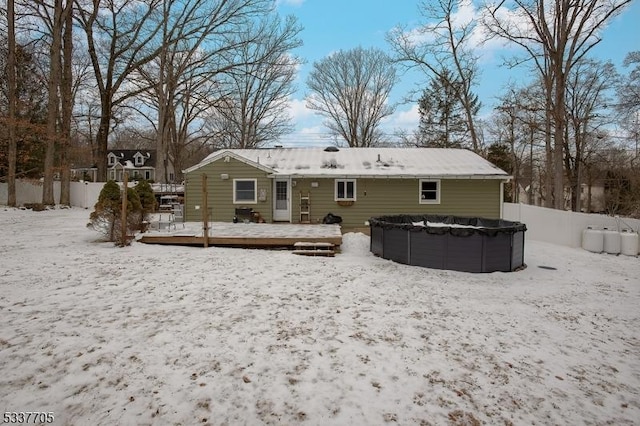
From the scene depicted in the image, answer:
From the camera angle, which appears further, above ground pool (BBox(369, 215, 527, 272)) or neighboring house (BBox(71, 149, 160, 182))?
neighboring house (BBox(71, 149, 160, 182))

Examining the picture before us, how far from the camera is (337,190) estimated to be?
1390 cm

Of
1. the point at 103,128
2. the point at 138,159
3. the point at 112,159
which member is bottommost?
the point at 103,128

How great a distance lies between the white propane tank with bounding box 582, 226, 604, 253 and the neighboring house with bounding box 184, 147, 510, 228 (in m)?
2.88

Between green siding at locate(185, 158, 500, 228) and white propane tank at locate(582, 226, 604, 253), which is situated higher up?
green siding at locate(185, 158, 500, 228)

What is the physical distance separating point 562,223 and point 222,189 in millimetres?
13073

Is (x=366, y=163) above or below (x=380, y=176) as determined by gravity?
above

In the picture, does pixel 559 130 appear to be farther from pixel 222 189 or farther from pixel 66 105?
pixel 66 105

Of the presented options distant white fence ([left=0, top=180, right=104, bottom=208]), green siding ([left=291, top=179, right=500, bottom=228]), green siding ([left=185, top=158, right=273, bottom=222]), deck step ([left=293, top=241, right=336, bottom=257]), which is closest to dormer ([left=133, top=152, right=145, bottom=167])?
distant white fence ([left=0, top=180, right=104, bottom=208])

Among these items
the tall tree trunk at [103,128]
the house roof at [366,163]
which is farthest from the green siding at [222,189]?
the tall tree trunk at [103,128]

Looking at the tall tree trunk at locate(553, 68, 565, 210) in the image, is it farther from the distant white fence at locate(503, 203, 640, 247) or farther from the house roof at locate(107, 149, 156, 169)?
the house roof at locate(107, 149, 156, 169)

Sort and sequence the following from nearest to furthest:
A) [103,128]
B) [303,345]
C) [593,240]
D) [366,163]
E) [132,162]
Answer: [303,345]
[593,240]
[366,163]
[103,128]
[132,162]

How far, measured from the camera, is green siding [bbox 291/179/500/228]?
45.4 feet

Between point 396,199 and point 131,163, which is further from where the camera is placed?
point 131,163

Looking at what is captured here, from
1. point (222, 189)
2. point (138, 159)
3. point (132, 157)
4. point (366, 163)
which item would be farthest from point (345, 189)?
point (132, 157)
